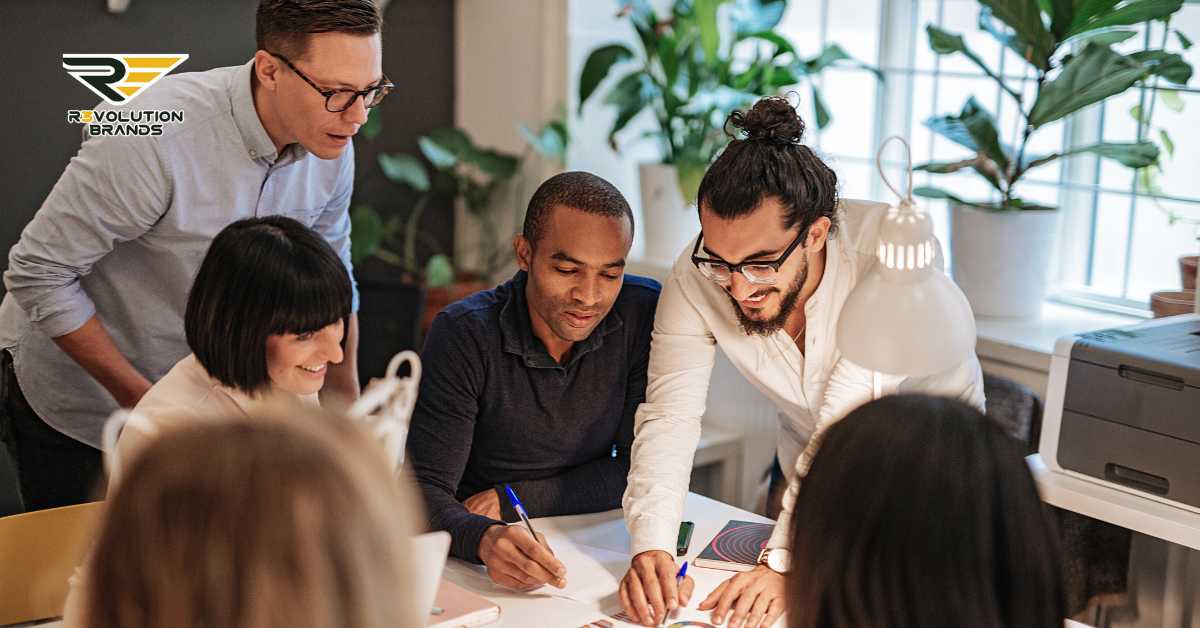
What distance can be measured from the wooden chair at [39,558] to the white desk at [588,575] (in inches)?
22.0

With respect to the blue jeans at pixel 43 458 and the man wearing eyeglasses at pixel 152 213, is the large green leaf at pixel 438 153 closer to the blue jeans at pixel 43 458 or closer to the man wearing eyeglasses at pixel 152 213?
the man wearing eyeglasses at pixel 152 213

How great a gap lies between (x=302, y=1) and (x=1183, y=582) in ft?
6.52

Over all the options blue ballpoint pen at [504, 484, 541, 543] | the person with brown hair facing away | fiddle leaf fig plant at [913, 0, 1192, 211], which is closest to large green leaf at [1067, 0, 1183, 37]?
fiddle leaf fig plant at [913, 0, 1192, 211]

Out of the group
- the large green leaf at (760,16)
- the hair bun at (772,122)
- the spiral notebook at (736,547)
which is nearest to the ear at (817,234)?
the hair bun at (772,122)

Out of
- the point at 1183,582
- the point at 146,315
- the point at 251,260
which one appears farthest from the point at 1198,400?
the point at 146,315

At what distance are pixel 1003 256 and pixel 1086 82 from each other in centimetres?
47

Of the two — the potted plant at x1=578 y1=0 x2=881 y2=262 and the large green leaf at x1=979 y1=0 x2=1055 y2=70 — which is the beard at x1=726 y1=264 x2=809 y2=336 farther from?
the potted plant at x1=578 y1=0 x2=881 y2=262

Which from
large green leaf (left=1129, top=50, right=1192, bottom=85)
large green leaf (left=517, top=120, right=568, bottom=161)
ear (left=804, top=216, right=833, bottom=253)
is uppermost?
large green leaf (left=1129, top=50, right=1192, bottom=85)

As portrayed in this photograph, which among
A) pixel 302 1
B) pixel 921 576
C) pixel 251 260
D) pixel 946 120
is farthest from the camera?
pixel 946 120

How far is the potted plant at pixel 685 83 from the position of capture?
351 centimetres

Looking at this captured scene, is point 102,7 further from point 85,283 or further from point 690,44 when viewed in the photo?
point 690,44

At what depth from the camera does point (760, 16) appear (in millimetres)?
3549

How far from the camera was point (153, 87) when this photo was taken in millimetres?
2186

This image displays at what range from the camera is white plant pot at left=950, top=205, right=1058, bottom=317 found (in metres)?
2.99
